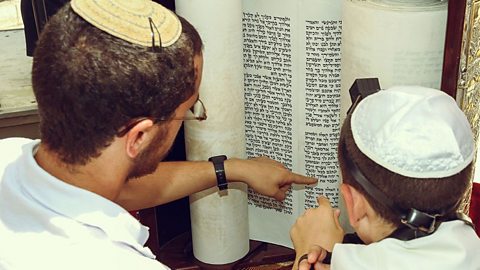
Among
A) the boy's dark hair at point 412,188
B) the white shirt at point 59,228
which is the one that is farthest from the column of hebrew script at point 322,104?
the white shirt at point 59,228

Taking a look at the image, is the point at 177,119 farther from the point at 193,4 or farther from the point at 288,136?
the point at 288,136

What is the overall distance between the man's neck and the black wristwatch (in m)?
0.46

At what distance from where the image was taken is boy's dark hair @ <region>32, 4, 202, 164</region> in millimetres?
912

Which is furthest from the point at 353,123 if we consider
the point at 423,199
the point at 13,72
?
the point at 13,72

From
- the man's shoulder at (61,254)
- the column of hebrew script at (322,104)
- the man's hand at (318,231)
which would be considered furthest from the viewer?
the column of hebrew script at (322,104)

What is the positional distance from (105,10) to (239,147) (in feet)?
2.03

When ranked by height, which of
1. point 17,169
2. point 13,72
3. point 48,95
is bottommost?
point 13,72

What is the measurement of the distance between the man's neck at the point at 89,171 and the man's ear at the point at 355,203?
309 millimetres

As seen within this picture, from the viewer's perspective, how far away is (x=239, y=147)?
151 cm

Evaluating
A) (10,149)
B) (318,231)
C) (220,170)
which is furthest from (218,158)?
(10,149)

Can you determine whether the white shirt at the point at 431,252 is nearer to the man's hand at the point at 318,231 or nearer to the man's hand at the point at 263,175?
the man's hand at the point at 318,231

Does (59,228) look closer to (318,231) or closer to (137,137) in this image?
(137,137)

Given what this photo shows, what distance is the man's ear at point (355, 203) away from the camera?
1.00 meters

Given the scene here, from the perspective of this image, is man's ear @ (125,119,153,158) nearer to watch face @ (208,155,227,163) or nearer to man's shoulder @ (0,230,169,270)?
man's shoulder @ (0,230,169,270)
